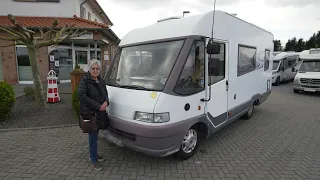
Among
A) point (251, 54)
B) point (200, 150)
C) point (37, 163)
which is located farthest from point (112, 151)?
point (251, 54)

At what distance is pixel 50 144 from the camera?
438cm

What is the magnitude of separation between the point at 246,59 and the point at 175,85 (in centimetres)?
304

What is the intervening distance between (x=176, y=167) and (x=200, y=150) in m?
0.87

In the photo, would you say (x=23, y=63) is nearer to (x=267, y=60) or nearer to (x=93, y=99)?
(x=93, y=99)

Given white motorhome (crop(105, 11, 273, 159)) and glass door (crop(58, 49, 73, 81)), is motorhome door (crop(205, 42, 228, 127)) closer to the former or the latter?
white motorhome (crop(105, 11, 273, 159))

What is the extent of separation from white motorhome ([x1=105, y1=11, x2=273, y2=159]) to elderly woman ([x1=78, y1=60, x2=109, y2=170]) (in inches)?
10.0

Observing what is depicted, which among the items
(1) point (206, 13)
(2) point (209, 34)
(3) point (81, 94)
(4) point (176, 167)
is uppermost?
(1) point (206, 13)

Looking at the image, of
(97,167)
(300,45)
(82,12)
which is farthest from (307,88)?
(300,45)

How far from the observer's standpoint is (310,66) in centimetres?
1217

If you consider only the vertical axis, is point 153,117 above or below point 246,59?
below

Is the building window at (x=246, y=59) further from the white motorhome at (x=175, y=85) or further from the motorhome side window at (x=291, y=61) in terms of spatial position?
the motorhome side window at (x=291, y=61)

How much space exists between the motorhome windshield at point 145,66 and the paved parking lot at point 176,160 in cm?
139

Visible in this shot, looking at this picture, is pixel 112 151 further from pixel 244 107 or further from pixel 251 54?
pixel 251 54

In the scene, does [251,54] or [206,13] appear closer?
[206,13]
